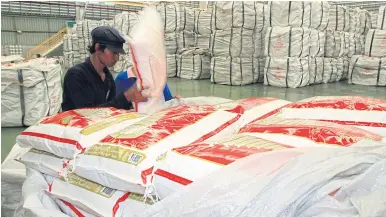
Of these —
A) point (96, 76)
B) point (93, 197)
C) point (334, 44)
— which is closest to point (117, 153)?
point (93, 197)

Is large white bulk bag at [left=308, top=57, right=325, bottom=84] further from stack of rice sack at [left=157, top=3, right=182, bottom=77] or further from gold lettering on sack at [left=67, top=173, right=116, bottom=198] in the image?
gold lettering on sack at [left=67, top=173, right=116, bottom=198]

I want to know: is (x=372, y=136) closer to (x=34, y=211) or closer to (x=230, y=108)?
(x=230, y=108)

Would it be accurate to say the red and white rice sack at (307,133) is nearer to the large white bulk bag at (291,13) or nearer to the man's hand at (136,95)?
the man's hand at (136,95)

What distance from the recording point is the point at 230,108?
144cm

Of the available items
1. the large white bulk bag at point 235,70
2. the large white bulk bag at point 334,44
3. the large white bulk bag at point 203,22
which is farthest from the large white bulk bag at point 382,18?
the large white bulk bag at point 203,22

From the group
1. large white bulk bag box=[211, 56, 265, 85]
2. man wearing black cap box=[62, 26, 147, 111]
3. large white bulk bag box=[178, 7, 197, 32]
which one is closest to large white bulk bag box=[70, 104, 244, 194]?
man wearing black cap box=[62, 26, 147, 111]

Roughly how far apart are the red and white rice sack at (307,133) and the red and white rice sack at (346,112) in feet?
0.46

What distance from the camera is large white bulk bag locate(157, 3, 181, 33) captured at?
841cm

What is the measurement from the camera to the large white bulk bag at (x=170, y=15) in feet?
27.6

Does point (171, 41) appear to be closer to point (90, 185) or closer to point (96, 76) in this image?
point (96, 76)

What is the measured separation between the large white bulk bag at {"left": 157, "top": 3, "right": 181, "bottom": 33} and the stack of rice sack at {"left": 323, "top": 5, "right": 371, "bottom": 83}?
12.4 ft

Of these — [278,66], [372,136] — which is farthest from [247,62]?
[372,136]

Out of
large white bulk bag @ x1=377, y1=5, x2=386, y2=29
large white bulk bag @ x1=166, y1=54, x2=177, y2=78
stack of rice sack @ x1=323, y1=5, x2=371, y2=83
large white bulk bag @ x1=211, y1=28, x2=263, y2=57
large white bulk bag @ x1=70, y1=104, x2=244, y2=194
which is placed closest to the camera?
large white bulk bag @ x1=70, y1=104, x2=244, y2=194

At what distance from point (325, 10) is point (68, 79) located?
21.6 ft
